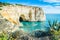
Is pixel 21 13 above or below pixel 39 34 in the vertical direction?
above

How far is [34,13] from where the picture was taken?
250 cm

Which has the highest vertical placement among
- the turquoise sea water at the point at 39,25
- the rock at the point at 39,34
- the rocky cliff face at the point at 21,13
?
the rocky cliff face at the point at 21,13

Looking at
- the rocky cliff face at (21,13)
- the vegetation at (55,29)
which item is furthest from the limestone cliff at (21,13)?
the vegetation at (55,29)

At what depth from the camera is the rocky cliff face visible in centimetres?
244

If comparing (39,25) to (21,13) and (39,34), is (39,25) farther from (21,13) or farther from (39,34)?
(21,13)

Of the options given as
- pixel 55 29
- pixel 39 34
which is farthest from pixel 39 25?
pixel 55 29

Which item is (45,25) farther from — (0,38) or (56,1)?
(0,38)

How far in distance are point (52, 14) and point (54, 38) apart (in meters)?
0.41

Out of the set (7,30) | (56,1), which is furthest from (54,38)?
(7,30)

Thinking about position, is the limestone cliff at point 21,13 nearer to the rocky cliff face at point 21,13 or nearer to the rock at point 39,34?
the rocky cliff face at point 21,13

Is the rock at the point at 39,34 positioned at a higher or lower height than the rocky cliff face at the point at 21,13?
lower

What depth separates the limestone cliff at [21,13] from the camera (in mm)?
2442

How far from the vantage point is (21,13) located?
247 cm

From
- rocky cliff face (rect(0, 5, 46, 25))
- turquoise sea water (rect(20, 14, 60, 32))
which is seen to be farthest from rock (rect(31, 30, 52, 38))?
rocky cliff face (rect(0, 5, 46, 25))
